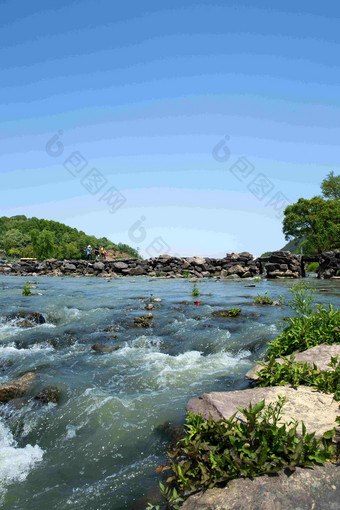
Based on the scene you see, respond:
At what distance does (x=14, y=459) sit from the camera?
3.98 metres

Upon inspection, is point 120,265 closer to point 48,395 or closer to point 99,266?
point 99,266

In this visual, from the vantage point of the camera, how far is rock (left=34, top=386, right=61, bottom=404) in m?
5.25

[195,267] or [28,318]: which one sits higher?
[195,267]

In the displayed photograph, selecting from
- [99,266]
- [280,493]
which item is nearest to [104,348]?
[280,493]

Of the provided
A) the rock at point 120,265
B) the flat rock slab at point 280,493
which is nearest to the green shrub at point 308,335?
the flat rock slab at point 280,493

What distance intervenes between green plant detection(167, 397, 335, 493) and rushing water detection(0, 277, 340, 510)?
66cm

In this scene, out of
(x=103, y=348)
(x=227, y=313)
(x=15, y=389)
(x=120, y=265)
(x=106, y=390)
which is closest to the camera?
(x=15, y=389)

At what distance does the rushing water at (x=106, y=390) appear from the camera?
Result: 11.4 feet

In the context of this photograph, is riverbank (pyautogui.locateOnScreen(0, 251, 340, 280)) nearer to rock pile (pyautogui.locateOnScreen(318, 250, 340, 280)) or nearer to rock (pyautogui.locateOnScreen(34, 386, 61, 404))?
rock pile (pyautogui.locateOnScreen(318, 250, 340, 280))

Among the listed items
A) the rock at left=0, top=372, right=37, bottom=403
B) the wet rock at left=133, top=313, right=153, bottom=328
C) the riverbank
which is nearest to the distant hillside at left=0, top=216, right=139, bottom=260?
the riverbank

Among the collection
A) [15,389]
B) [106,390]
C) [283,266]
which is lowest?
[106,390]

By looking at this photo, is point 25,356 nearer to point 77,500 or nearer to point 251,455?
point 77,500

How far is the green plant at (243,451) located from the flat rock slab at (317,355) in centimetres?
151

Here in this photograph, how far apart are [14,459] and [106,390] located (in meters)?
1.77
